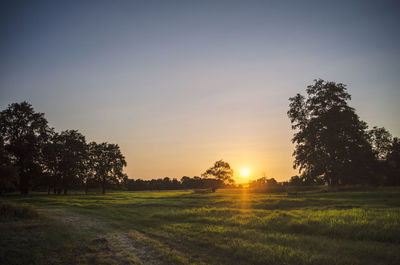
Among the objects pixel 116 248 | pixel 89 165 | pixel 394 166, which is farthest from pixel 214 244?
pixel 89 165

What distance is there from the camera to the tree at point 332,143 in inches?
1673

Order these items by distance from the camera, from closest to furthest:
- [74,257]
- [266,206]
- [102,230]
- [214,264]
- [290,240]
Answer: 1. [214,264]
2. [74,257]
3. [290,240]
4. [102,230]
5. [266,206]

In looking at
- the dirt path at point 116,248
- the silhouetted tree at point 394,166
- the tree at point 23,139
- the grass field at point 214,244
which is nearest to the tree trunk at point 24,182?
the tree at point 23,139

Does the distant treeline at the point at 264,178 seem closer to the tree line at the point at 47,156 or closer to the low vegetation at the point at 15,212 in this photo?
the tree line at the point at 47,156

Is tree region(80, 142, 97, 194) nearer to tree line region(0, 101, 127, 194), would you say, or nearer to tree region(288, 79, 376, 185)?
tree line region(0, 101, 127, 194)

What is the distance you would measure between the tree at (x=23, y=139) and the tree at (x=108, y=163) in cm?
2033

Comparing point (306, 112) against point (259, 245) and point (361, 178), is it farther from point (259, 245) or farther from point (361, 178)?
point (259, 245)

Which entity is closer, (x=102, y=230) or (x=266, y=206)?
(x=102, y=230)

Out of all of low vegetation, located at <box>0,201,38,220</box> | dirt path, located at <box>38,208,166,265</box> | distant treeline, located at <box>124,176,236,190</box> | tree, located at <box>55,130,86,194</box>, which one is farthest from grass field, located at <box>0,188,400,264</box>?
distant treeline, located at <box>124,176,236,190</box>

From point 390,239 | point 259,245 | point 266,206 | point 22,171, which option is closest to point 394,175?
point 266,206

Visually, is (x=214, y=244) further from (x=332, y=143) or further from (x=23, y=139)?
(x=23, y=139)

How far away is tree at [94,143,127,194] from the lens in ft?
262

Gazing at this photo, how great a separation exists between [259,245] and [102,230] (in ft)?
34.0

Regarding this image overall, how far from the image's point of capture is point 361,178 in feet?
144
